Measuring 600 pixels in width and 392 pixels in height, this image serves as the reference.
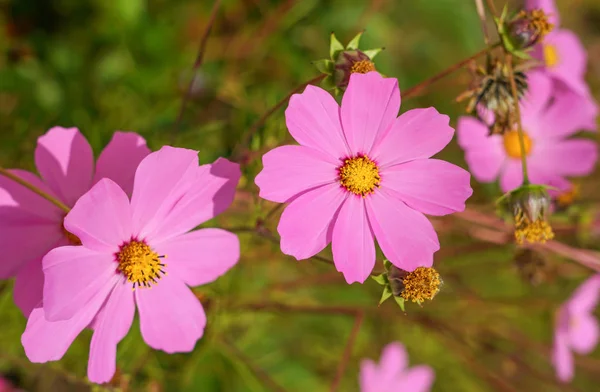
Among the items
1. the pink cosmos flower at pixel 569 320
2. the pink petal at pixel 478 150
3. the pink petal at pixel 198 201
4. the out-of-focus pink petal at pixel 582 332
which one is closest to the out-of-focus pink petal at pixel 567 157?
the pink petal at pixel 478 150

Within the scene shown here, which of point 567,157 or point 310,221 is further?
point 567,157

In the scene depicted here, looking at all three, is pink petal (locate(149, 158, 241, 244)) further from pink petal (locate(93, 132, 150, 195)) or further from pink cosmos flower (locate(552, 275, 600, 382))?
pink cosmos flower (locate(552, 275, 600, 382))

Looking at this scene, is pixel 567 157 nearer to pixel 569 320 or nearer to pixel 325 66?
pixel 569 320

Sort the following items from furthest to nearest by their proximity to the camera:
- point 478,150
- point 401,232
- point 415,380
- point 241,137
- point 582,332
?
point 582,332 < point 415,380 < point 478,150 < point 241,137 < point 401,232

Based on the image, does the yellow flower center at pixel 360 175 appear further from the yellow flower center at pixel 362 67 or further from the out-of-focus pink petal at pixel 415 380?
the out-of-focus pink petal at pixel 415 380

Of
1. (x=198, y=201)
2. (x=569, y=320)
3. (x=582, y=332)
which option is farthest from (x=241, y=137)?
(x=582, y=332)

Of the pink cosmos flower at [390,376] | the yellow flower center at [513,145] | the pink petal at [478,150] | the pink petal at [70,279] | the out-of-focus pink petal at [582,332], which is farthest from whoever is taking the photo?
the out-of-focus pink petal at [582,332]
